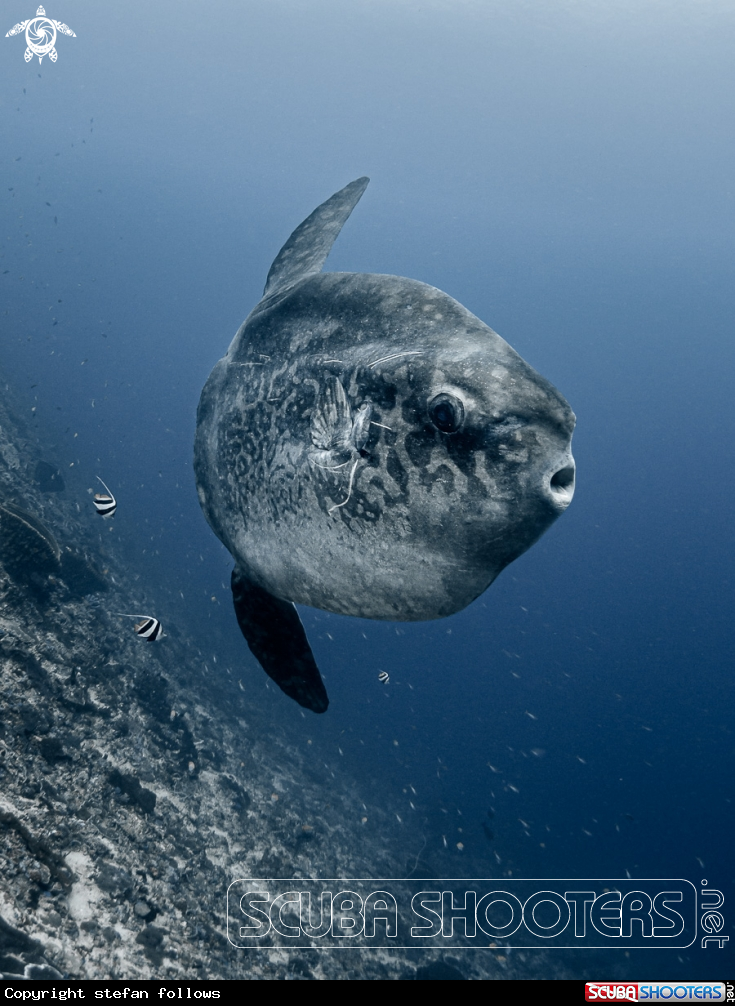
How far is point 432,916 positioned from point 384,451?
16.8 m

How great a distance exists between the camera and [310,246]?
11.0 ft

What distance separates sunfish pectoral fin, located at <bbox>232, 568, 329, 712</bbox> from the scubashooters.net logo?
259 inches

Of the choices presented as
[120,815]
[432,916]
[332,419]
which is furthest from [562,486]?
[432,916]

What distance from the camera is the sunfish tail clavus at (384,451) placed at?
4.61 feet

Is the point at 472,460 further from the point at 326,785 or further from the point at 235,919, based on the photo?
the point at 326,785

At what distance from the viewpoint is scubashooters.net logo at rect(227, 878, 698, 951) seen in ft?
26.8

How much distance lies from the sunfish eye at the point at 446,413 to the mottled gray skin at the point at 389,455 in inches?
0.6

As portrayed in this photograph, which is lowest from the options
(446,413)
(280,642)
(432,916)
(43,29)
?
(432,916)

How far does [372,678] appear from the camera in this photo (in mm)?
42406

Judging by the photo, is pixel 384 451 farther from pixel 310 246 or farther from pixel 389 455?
pixel 310 246

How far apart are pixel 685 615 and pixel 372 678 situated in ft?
153

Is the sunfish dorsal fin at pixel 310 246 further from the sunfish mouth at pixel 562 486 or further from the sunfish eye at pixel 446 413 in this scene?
the sunfish mouth at pixel 562 486

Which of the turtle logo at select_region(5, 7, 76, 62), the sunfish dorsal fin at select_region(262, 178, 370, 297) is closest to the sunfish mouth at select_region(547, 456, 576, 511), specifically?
the sunfish dorsal fin at select_region(262, 178, 370, 297)

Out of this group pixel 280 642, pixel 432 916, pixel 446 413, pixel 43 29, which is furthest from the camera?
pixel 43 29
